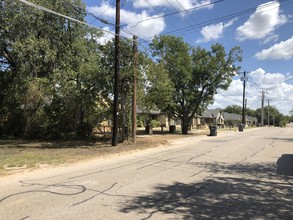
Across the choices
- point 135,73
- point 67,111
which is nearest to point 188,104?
point 67,111

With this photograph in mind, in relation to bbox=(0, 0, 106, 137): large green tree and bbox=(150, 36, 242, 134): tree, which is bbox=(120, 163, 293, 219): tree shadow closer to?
bbox=(0, 0, 106, 137): large green tree

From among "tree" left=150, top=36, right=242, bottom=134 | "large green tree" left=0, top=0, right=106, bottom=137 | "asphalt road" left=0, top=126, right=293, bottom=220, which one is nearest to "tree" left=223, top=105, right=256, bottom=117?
"tree" left=150, top=36, right=242, bottom=134

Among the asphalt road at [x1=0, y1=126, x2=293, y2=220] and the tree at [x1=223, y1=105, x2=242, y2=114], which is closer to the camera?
the asphalt road at [x1=0, y1=126, x2=293, y2=220]

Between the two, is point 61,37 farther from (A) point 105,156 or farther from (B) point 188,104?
(B) point 188,104

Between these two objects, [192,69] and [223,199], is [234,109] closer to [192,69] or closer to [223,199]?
[192,69]

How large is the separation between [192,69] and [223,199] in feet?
106

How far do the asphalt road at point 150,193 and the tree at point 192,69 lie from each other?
26693mm

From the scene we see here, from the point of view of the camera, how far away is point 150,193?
779 cm

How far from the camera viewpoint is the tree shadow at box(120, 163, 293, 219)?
6271 mm

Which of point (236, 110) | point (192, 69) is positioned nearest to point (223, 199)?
point (192, 69)

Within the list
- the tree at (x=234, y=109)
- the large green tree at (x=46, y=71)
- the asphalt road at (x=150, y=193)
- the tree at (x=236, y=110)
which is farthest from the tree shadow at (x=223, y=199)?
the tree at (x=236, y=110)

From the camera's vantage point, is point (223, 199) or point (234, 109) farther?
point (234, 109)

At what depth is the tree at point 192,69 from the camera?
3806 centimetres

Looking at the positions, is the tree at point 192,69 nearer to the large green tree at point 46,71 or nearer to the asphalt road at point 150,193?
the large green tree at point 46,71
